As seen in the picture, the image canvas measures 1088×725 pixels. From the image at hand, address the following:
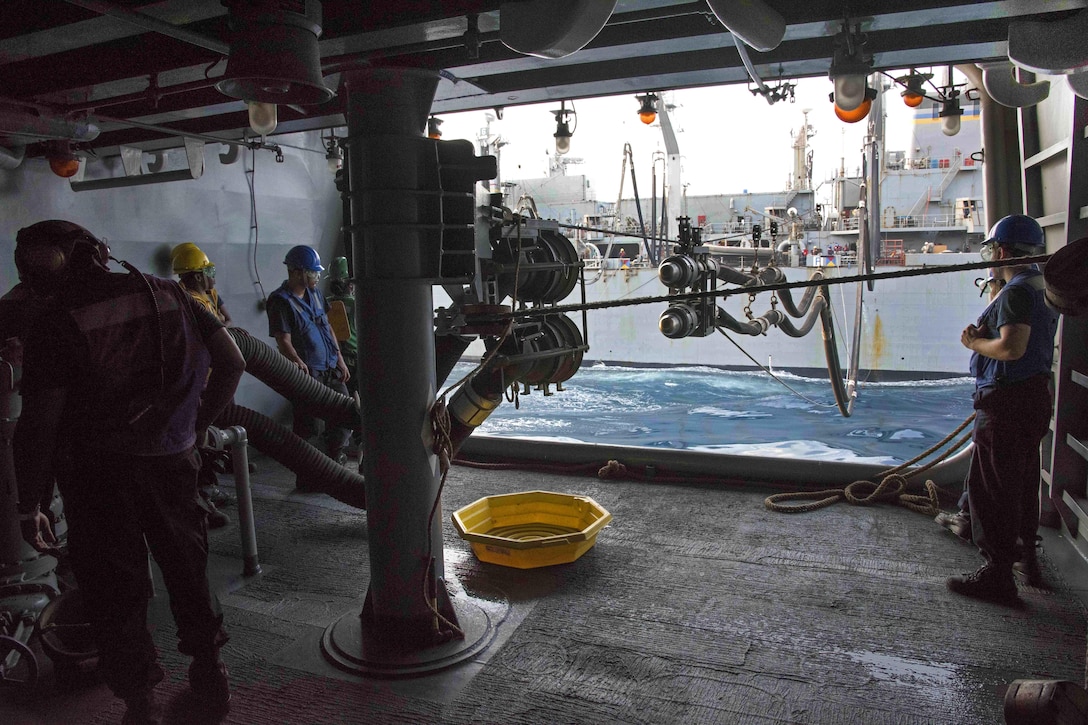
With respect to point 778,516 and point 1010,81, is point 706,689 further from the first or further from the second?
point 1010,81

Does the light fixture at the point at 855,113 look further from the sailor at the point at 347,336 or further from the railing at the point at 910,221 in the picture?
the railing at the point at 910,221

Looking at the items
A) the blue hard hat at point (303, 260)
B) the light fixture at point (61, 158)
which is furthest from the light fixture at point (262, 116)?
the light fixture at point (61, 158)

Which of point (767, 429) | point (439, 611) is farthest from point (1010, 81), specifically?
point (767, 429)

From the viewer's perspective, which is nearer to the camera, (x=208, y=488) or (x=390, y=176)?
(x=390, y=176)

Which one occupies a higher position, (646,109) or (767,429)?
(646,109)

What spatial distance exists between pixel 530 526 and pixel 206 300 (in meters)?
2.39

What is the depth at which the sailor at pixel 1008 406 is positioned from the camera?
2988 mm

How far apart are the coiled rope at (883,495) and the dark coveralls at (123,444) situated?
341cm

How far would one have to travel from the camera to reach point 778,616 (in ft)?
10.0

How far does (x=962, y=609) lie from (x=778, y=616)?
778mm

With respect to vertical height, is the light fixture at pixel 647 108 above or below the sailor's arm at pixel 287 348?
above

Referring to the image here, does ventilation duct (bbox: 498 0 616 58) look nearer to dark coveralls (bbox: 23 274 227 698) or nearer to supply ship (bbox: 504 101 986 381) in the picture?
dark coveralls (bbox: 23 274 227 698)

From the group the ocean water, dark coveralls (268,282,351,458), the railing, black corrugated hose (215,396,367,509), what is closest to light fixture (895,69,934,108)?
black corrugated hose (215,396,367,509)

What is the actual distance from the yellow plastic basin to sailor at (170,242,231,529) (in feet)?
4.80
